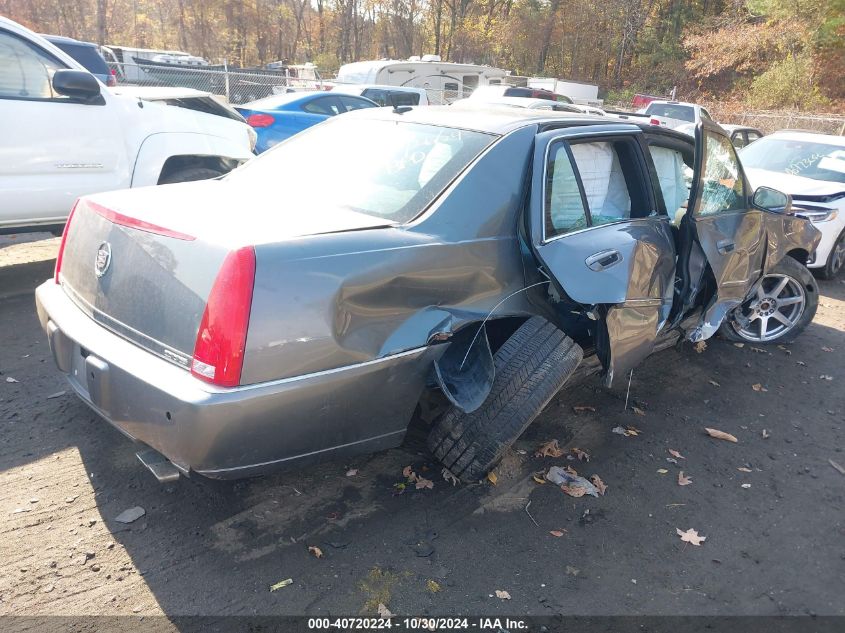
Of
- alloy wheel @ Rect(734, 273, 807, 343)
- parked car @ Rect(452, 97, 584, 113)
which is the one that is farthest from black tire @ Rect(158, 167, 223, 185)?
alloy wheel @ Rect(734, 273, 807, 343)

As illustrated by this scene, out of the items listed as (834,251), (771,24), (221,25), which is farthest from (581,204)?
(221,25)

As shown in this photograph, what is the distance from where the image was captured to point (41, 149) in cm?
516

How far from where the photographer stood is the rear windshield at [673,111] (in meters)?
17.5

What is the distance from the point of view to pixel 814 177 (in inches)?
325

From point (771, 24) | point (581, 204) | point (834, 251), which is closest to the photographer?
point (581, 204)

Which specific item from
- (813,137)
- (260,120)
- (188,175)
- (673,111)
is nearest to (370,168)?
(188,175)

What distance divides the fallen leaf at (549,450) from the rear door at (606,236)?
0.56m

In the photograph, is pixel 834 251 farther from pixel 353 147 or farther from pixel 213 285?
pixel 213 285

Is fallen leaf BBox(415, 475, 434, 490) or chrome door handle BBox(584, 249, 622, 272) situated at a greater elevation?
chrome door handle BBox(584, 249, 622, 272)

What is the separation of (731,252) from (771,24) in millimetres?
31239

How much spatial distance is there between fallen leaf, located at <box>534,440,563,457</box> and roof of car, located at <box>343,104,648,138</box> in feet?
5.82

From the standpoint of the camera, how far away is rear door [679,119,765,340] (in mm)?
3951

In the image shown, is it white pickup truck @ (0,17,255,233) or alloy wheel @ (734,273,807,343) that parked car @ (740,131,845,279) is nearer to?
alloy wheel @ (734,273,807,343)

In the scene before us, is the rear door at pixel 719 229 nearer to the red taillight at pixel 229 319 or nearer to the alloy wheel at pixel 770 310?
the alloy wheel at pixel 770 310
